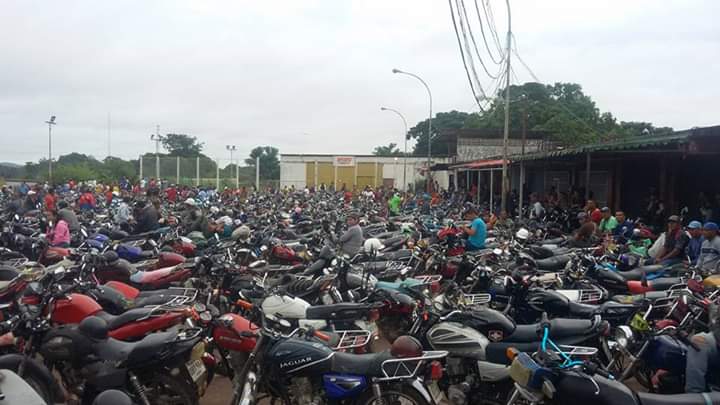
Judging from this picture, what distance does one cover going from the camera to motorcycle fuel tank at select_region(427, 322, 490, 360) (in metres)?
4.33

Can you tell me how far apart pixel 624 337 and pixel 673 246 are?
5.53m

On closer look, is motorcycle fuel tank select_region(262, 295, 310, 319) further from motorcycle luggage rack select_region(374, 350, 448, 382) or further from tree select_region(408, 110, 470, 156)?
tree select_region(408, 110, 470, 156)

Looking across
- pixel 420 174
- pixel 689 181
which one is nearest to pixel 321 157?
pixel 420 174

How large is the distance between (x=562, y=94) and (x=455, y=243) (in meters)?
60.9

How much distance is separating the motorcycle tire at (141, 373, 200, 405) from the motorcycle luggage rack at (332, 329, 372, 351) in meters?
1.10

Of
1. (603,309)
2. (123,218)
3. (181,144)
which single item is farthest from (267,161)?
(603,309)

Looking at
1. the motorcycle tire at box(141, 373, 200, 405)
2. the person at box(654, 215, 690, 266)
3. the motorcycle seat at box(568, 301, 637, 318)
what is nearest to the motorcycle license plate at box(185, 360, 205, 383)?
the motorcycle tire at box(141, 373, 200, 405)

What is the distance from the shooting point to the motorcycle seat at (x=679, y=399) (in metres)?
3.37

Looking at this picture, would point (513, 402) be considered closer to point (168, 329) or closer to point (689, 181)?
point (168, 329)

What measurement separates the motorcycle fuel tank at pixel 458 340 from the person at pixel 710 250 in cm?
504

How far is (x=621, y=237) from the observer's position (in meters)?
11.4

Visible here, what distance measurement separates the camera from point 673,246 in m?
9.12

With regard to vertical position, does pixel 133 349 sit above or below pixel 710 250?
below

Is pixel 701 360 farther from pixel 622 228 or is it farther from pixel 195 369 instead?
pixel 622 228
